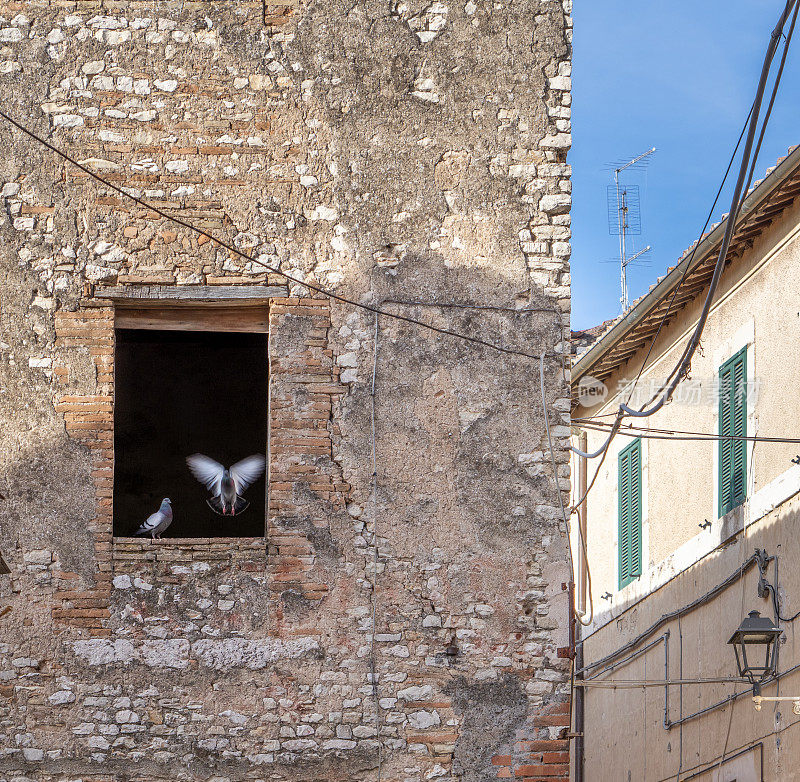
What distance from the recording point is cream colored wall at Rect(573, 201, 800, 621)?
38.4 ft

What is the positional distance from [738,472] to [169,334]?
5.32 m

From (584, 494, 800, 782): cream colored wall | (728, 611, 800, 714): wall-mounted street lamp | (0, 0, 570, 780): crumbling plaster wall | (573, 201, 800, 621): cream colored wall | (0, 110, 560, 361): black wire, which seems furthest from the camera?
(573, 201, 800, 621): cream colored wall

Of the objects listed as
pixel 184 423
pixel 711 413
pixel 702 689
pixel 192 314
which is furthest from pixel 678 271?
pixel 192 314

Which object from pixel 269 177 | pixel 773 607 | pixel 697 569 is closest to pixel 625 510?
pixel 697 569

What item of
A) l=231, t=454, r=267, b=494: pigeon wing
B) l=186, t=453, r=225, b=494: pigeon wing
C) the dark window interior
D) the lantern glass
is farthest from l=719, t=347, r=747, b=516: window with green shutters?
l=186, t=453, r=225, b=494: pigeon wing

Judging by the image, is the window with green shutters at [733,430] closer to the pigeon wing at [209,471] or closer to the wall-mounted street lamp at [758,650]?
the wall-mounted street lamp at [758,650]

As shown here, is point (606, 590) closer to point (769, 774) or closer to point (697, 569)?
point (697, 569)

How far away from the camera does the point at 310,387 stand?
28.8ft

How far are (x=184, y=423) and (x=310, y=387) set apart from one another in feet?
11.2

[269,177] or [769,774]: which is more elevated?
[269,177]

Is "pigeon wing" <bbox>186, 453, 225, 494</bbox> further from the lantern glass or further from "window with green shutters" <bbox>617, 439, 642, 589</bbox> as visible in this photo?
"window with green shutters" <bbox>617, 439, 642, 589</bbox>

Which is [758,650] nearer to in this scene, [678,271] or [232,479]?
[678,271]

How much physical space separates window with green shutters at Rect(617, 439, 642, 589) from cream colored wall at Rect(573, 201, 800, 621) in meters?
0.17

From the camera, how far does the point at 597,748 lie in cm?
1653
